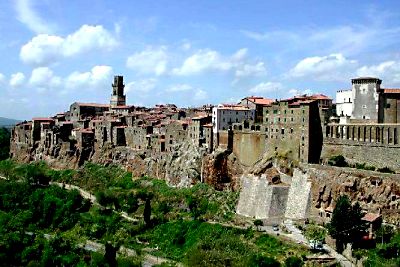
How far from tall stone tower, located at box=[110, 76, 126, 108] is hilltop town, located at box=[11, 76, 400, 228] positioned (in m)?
19.7

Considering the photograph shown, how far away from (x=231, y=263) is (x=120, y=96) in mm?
56103

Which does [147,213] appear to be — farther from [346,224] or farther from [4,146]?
[4,146]

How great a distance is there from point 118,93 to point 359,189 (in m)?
55.9

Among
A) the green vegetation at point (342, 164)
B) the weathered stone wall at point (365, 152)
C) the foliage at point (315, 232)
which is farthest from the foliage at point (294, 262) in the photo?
the weathered stone wall at point (365, 152)

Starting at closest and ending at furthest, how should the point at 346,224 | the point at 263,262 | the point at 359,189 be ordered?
the point at 263,262, the point at 346,224, the point at 359,189

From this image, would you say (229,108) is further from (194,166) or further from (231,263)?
(231,263)

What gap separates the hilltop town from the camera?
40.6m

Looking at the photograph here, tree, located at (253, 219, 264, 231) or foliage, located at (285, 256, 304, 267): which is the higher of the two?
tree, located at (253, 219, 264, 231)

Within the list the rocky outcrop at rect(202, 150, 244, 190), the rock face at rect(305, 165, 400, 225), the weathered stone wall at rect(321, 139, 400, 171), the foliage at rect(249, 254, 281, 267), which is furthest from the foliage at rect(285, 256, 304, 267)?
the rocky outcrop at rect(202, 150, 244, 190)

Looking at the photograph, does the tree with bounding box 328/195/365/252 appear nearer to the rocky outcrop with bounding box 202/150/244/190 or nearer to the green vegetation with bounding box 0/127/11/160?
the rocky outcrop with bounding box 202/150/244/190

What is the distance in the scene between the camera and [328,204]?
40.3 meters

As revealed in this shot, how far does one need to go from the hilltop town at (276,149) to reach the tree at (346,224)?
2440 millimetres

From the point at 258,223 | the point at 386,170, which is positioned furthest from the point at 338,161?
the point at 258,223

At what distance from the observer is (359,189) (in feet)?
128
